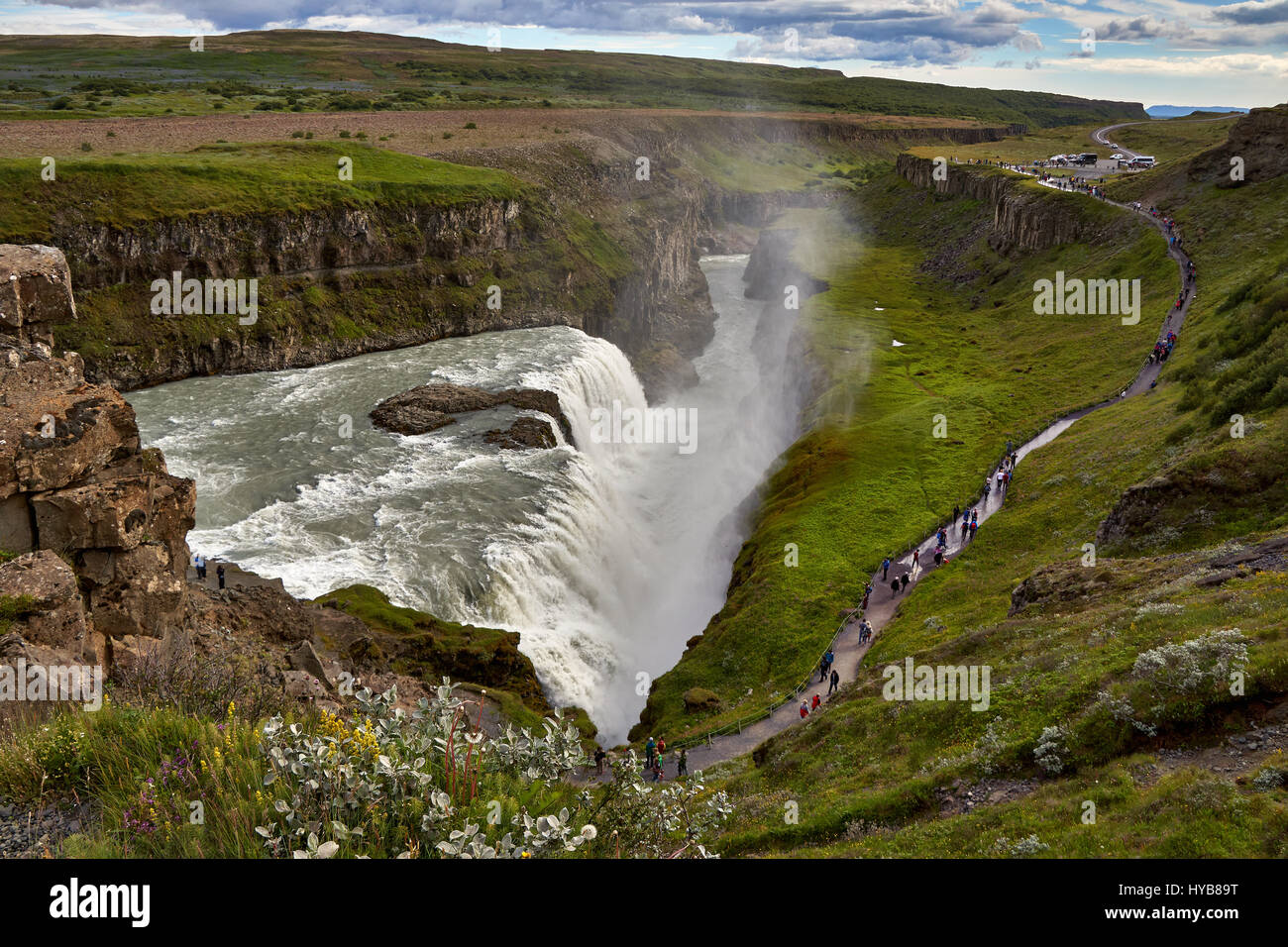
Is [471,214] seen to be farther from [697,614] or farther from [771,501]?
[697,614]

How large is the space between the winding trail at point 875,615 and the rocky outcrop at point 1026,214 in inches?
1286

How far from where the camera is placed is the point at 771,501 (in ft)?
202

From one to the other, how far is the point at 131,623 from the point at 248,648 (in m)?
5.59

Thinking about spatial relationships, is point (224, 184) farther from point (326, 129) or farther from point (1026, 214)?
point (1026, 214)

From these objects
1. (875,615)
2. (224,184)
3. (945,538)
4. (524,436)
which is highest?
(224,184)

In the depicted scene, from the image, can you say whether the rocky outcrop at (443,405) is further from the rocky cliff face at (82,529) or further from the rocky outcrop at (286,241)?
the rocky cliff face at (82,529)

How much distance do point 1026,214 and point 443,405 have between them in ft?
272

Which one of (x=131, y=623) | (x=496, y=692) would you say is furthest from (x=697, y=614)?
(x=131, y=623)

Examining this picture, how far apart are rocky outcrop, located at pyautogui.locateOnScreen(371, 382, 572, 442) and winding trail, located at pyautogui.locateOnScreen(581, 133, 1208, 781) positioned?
88.3 feet

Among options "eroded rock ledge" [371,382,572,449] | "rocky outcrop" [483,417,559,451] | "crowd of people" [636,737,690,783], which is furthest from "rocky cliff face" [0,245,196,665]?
"eroded rock ledge" [371,382,572,449]

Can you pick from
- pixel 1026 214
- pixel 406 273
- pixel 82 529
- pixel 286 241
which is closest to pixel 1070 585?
pixel 82 529

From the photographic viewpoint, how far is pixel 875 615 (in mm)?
43094

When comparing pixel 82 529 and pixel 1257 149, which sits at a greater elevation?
pixel 1257 149
